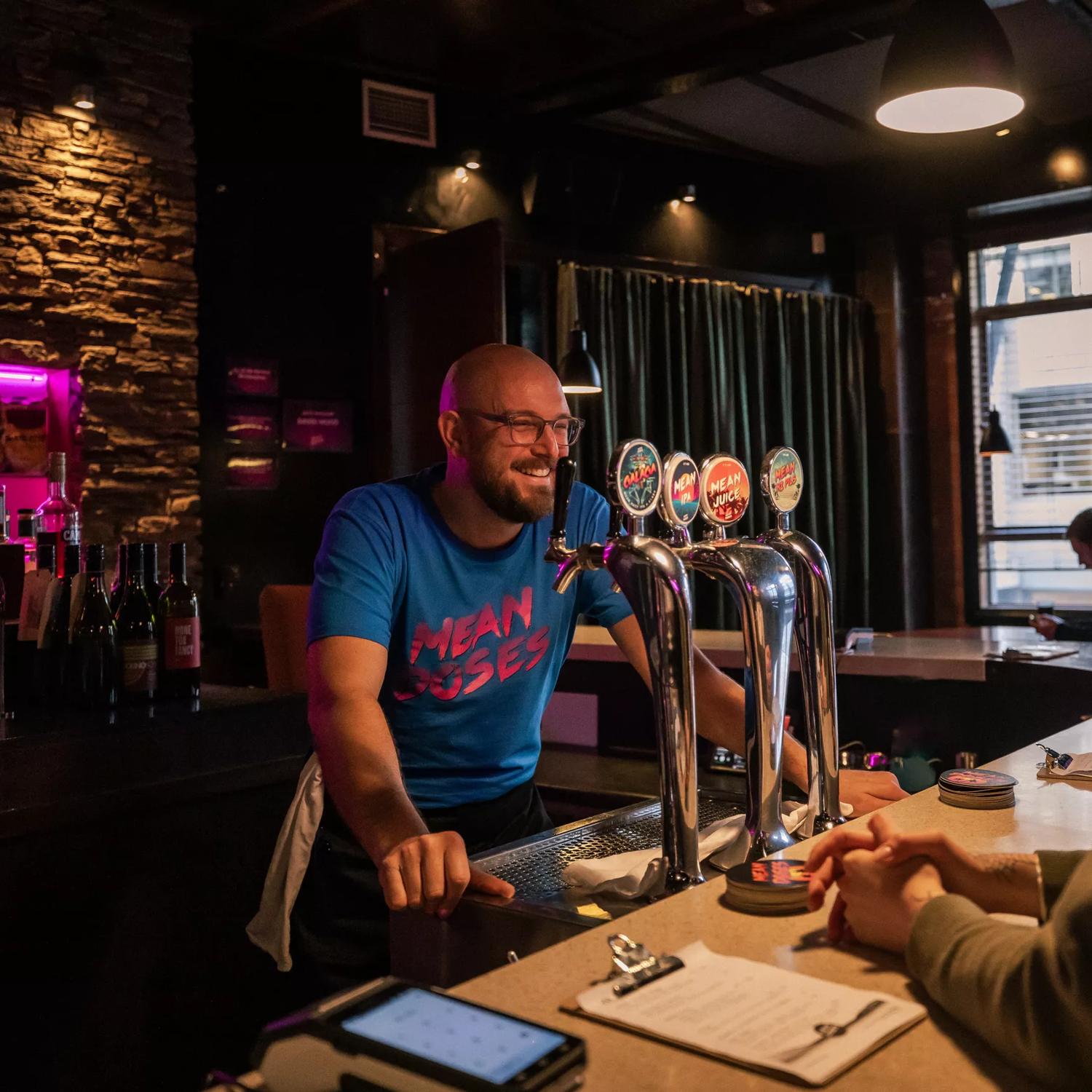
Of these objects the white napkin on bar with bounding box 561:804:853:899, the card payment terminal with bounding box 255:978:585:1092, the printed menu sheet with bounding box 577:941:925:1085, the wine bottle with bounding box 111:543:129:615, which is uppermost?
the wine bottle with bounding box 111:543:129:615

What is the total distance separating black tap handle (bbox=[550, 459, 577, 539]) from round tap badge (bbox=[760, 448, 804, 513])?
300 mm

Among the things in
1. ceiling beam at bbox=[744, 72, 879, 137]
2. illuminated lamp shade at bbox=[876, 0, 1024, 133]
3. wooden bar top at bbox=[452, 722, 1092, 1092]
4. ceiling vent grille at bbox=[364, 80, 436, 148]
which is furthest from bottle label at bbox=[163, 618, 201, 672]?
ceiling beam at bbox=[744, 72, 879, 137]

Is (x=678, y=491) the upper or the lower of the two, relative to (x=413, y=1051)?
upper

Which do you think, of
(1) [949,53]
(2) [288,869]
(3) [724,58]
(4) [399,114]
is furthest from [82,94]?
(2) [288,869]

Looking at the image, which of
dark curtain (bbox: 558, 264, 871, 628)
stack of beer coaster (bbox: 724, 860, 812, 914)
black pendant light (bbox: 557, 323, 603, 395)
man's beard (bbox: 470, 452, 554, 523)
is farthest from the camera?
dark curtain (bbox: 558, 264, 871, 628)

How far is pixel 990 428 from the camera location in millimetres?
6215

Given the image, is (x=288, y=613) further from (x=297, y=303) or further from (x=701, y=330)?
(x=701, y=330)

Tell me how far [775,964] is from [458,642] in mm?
877

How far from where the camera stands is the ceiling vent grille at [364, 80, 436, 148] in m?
5.09

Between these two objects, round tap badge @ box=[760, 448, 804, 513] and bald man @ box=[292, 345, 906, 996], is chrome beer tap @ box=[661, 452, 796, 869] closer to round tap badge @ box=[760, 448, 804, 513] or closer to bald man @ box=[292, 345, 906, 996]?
round tap badge @ box=[760, 448, 804, 513]

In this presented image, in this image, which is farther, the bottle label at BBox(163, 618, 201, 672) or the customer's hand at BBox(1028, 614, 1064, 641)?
the customer's hand at BBox(1028, 614, 1064, 641)

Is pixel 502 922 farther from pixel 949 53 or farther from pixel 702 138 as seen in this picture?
pixel 702 138

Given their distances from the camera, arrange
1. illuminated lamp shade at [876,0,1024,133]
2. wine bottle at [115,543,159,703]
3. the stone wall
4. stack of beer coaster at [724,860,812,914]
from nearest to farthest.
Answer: stack of beer coaster at [724,860,812,914] < wine bottle at [115,543,159,703] < illuminated lamp shade at [876,0,1024,133] < the stone wall

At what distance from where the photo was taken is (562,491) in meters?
1.23
